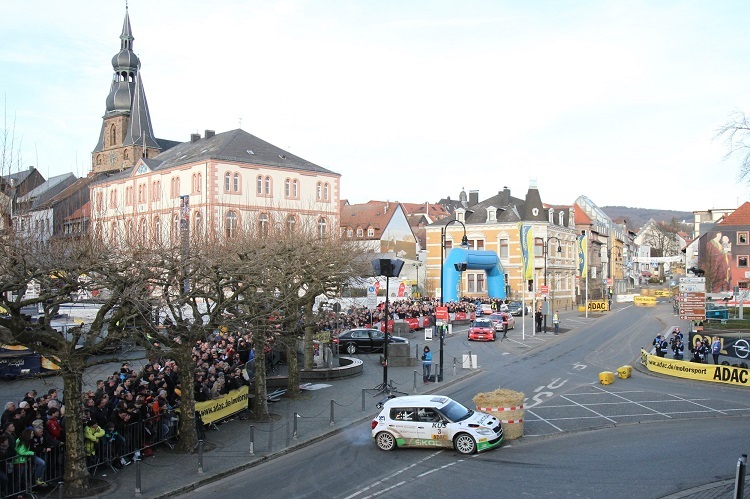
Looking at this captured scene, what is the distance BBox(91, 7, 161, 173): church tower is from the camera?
99188 mm

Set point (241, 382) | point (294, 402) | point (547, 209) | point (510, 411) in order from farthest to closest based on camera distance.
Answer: point (547, 209), point (294, 402), point (241, 382), point (510, 411)

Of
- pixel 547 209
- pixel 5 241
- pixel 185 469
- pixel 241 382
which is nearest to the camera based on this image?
pixel 5 241

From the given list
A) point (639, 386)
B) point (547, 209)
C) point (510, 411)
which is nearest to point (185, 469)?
point (510, 411)

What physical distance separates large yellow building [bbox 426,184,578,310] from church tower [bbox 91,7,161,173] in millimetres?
44741

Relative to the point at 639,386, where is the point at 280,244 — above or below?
above

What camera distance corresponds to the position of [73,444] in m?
14.6

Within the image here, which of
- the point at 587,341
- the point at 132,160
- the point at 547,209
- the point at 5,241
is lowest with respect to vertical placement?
the point at 587,341

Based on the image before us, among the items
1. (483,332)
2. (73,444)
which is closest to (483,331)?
(483,332)

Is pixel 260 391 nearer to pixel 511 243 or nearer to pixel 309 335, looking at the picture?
pixel 309 335

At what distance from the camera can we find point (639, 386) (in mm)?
28125

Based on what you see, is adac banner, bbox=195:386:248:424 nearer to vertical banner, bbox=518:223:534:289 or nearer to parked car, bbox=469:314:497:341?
parked car, bbox=469:314:497:341

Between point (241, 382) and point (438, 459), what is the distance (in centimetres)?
789

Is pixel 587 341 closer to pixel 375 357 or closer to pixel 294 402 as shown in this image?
pixel 375 357

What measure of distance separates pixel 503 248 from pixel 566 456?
204ft
